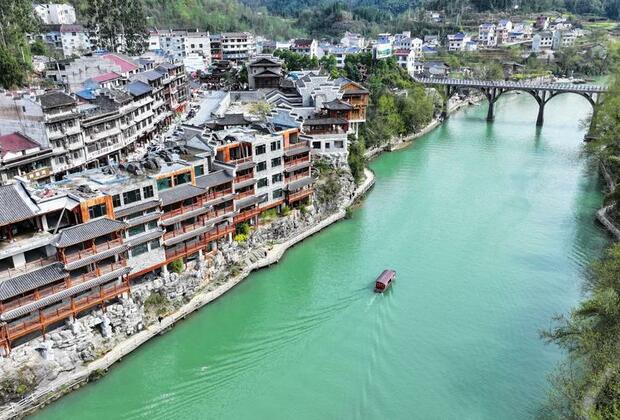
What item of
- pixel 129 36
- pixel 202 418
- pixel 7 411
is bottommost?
pixel 202 418

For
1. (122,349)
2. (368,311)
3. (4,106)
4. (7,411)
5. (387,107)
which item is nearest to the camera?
(7,411)

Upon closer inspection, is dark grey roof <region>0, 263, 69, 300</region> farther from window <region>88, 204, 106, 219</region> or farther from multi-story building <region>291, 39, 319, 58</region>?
multi-story building <region>291, 39, 319, 58</region>

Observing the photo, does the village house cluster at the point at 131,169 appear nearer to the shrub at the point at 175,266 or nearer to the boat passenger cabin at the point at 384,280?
the shrub at the point at 175,266

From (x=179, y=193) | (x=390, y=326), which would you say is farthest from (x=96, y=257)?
(x=390, y=326)

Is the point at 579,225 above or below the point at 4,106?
below

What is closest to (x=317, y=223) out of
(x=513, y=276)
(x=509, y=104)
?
(x=513, y=276)

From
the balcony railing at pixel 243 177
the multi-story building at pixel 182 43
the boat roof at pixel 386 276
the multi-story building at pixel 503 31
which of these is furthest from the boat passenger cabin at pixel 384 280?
the multi-story building at pixel 503 31

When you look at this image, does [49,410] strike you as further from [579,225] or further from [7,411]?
[579,225]
